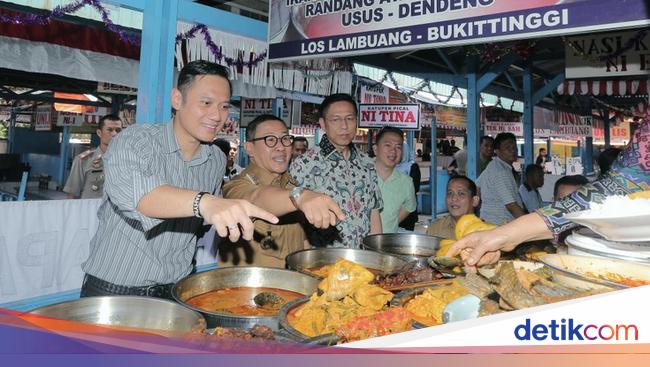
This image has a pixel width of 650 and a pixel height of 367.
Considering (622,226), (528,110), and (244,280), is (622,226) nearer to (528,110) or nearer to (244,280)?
(244,280)

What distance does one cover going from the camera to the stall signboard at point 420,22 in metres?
2.82

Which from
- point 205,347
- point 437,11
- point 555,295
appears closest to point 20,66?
point 437,11

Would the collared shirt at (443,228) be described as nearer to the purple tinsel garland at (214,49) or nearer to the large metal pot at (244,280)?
the large metal pot at (244,280)

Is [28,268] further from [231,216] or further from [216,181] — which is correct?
[231,216]

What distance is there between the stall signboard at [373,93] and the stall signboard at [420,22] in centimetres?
486

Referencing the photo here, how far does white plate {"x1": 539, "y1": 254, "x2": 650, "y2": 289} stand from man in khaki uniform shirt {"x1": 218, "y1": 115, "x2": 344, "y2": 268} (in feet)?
4.23

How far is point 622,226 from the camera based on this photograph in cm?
147

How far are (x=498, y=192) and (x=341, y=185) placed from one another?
2720 millimetres

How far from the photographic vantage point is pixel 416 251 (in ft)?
9.53

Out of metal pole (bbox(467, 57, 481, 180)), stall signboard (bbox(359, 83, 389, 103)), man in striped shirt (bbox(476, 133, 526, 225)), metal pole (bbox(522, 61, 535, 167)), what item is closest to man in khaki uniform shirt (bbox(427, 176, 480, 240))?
man in striped shirt (bbox(476, 133, 526, 225))

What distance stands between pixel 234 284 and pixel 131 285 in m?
0.55

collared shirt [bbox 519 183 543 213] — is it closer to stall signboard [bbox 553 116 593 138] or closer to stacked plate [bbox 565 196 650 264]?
stacked plate [bbox 565 196 650 264]

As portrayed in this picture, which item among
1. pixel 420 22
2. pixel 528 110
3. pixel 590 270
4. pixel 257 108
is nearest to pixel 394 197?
pixel 420 22

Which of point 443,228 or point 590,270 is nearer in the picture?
point 590,270
